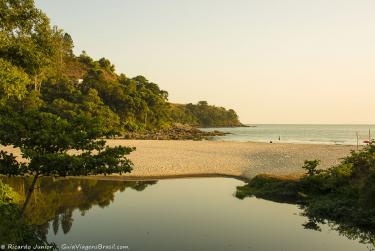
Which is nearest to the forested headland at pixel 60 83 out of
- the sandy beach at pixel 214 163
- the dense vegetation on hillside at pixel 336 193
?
the sandy beach at pixel 214 163

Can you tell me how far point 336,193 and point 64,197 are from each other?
18298 mm

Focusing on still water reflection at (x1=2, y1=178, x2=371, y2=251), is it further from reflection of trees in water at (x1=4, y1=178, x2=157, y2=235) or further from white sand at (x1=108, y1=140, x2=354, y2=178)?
white sand at (x1=108, y1=140, x2=354, y2=178)

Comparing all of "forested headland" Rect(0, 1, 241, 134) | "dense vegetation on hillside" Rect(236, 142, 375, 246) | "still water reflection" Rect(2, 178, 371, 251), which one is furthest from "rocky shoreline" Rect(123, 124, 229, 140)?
"dense vegetation on hillside" Rect(236, 142, 375, 246)

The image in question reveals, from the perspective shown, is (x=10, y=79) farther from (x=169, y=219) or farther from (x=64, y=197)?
(x=64, y=197)

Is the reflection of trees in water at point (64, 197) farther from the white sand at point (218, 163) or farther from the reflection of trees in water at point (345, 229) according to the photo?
the reflection of trees in water at point (345, 229)

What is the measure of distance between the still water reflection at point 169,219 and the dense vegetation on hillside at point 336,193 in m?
0.98

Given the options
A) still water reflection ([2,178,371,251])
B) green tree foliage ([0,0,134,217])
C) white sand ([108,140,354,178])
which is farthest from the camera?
white sand ([108,140,354,178])

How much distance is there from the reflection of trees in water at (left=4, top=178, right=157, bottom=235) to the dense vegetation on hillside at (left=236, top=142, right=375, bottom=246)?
988cm

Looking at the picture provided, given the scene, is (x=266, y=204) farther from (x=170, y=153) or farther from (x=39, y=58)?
(x=170, y=153)

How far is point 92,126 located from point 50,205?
14.4 metres

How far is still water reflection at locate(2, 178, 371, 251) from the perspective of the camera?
1750cm

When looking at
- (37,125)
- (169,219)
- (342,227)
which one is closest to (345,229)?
(342,227)

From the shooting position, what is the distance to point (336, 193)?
75.8ft

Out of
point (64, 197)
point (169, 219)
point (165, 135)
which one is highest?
point (165, 135)
